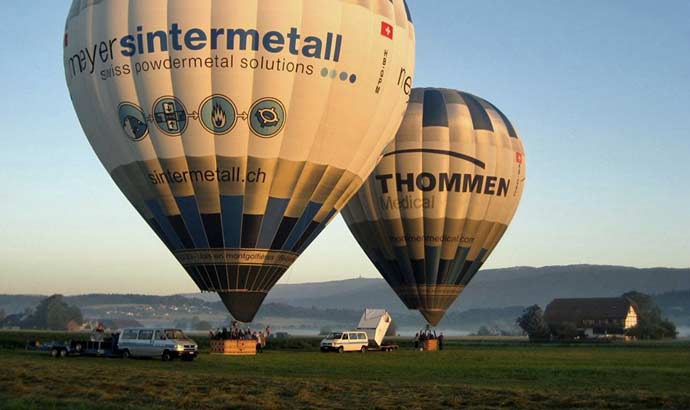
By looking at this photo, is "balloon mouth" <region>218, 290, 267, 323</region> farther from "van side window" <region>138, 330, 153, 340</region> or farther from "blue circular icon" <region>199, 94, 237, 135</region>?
"blue circular icon" <region>199, 94, 237, 135</region>

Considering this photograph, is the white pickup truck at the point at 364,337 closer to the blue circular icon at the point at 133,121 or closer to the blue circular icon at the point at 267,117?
the blue circular icon at the point at 267,117

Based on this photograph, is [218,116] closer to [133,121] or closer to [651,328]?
[133,121]

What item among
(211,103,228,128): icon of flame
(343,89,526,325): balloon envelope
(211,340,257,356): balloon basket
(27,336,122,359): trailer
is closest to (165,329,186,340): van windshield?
(27,336,122,359): trailer

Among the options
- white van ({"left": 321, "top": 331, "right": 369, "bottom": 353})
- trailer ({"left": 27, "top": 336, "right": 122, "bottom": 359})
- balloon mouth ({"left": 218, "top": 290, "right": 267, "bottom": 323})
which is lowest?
trailer ({"left": 27, "top": 336, "right": 122, "bottom": 359})

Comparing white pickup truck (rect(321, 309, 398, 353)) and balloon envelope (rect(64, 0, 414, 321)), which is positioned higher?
balloon envelope (rect(64, 0, 414, 321))

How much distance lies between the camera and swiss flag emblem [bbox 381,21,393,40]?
4304cm

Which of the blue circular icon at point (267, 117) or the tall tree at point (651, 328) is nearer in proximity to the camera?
the blue circular icon at point (267, 117)

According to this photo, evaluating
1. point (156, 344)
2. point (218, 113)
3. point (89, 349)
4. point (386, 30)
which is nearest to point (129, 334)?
point (156, 344)

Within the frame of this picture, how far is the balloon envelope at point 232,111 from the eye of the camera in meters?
39.5

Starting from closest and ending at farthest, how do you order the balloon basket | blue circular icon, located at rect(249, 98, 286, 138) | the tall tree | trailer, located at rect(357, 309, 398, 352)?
blue circular icon, located at rect(249, 98, 286, 138) < the balloon basket < trailer, located at rect(357, 309, 398, 352) < the tall tree

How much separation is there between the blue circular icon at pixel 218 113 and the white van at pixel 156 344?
9591 millimetres

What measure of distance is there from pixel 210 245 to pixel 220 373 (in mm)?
10098

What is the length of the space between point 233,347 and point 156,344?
6067mm

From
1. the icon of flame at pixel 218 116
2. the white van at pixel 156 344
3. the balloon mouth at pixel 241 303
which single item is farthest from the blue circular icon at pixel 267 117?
the white van at pixel 156 344
